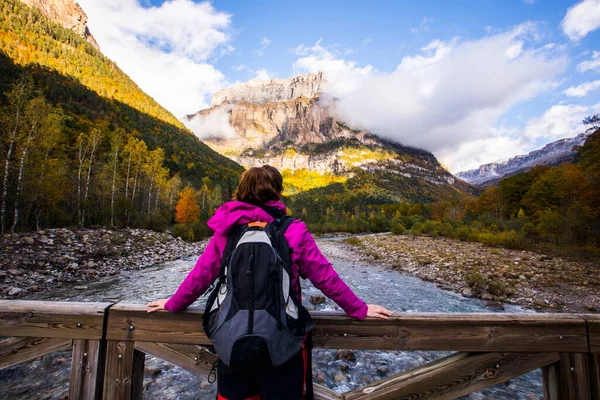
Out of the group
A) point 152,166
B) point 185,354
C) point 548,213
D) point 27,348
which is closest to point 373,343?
point 185,354

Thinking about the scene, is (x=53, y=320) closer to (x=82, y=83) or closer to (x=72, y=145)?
(x=72, y=145)

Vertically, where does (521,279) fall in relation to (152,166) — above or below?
below

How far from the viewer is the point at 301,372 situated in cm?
160

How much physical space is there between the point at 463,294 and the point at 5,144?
23402 millimetres

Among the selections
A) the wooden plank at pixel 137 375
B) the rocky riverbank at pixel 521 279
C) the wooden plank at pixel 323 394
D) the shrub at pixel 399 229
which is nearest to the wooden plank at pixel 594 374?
the wooden plank at pixel 323 394

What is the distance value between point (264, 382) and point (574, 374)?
2088mm

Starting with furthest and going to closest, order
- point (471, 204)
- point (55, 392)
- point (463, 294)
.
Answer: point (471, 204) → point (463, 294) → point (55, 392)

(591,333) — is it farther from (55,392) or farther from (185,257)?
(185,257)

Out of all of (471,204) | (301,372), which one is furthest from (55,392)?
(471,204)

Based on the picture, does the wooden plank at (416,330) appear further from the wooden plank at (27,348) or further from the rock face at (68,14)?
the rock face at (68,14)

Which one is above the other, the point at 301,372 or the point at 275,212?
the point at 275,212

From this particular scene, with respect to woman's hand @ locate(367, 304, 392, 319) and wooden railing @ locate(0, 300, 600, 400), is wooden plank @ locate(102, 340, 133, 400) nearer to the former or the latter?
wooden railing @ locate(0, 300, 600, 400)

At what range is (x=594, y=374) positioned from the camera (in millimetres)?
1812

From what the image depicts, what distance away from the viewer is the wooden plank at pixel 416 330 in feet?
5.88
